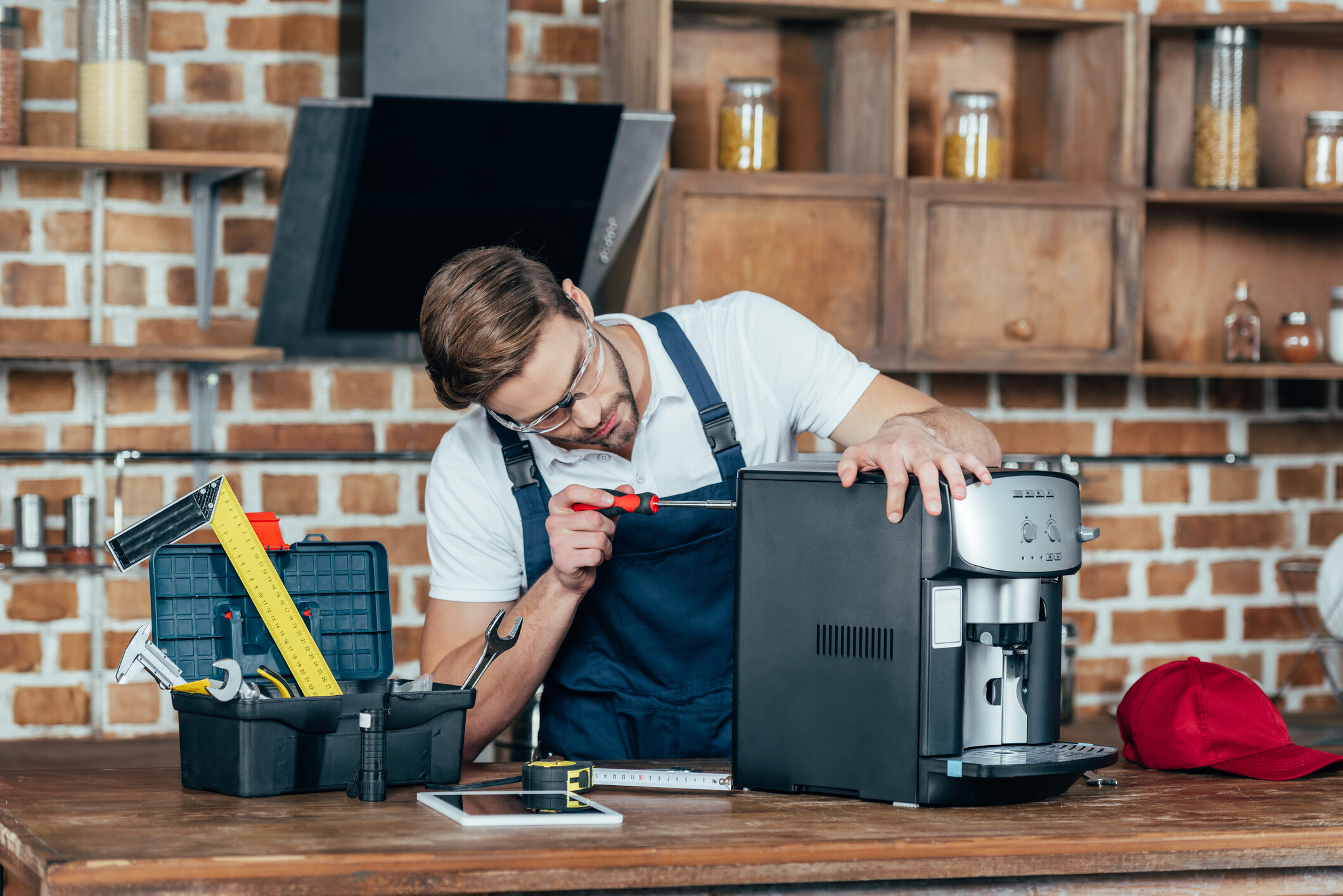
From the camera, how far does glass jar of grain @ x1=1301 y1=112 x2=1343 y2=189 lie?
8.75 feet

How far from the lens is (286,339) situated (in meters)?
2.57

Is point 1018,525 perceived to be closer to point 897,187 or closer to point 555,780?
point 555,780

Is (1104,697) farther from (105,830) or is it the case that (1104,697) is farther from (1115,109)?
(105,830)

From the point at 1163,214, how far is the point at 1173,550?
690mm

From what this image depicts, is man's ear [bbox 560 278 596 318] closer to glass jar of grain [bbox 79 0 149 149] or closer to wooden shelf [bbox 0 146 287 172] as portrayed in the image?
wooden shelf [bbox 0 146 287 172]

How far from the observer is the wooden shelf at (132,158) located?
2.34m

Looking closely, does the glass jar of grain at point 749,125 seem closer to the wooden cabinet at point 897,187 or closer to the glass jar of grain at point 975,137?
the wooden cabinet at point 897,187

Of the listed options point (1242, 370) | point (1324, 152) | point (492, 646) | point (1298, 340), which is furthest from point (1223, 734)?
point (1324, 152)

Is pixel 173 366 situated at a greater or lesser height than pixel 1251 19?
lesser

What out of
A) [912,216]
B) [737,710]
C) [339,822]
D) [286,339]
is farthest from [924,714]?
[286,339]

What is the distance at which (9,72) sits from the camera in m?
2.38

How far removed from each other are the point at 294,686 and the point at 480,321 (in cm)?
44

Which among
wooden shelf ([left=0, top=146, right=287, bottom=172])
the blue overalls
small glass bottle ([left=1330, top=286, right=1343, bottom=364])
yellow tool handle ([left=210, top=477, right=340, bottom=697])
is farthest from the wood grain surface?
small glass bottle ([left=1330, top=286, right=1343, bottom=364])

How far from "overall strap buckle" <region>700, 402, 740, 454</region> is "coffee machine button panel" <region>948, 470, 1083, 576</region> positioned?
1.82ft
